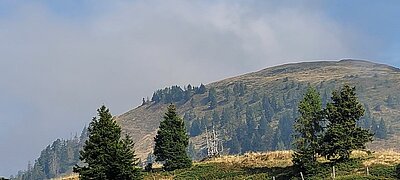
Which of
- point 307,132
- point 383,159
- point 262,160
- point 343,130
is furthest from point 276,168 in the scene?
point 383,159

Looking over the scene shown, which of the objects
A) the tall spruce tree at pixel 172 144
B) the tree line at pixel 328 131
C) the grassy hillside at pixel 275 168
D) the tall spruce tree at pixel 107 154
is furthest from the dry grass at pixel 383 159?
the tall spruce tree at pixel 172 144

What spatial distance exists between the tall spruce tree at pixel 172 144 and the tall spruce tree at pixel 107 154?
19990 millimetres

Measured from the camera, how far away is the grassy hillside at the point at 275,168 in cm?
6062

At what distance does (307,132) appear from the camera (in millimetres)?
64750

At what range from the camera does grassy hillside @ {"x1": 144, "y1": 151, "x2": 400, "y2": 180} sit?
60625 mm

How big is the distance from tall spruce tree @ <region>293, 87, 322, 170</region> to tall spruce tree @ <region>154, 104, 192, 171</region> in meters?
22.0

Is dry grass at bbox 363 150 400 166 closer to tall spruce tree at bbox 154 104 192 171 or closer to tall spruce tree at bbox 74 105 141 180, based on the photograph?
tall spruce tree at bbox 74 105 141 180

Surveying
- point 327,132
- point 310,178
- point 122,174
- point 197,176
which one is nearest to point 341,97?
point 327,132

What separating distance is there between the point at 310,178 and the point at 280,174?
6.09 meters

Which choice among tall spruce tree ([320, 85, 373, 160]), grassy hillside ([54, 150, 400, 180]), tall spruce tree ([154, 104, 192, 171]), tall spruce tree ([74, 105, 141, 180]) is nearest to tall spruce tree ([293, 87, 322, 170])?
tall spruce tree ([320, 85, 373, 160])

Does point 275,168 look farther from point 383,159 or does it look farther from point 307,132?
point 383,159

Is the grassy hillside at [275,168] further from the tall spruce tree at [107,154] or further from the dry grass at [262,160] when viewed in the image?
the tall spruce tree at [107,154]

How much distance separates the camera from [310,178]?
2419 inches

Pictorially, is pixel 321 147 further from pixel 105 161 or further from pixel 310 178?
pixel 105 161
